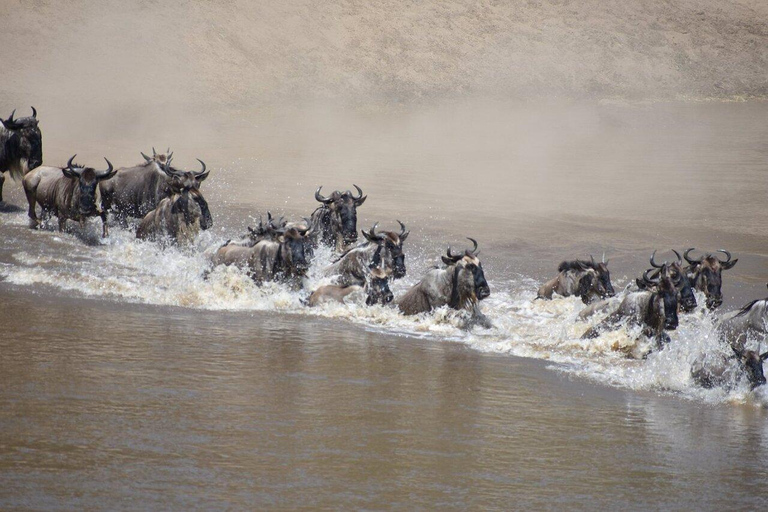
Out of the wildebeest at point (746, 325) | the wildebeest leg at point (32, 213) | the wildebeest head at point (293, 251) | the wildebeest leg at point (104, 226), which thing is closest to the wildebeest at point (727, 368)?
the wildebeest at point (746, 325)

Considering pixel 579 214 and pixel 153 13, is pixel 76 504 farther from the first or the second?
pixel 153 13

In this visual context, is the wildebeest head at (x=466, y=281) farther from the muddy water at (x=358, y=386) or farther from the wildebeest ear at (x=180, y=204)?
the wildebeest ear at (x=180, y=204)

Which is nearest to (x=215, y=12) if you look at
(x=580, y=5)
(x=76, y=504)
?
(x=580, y=5)

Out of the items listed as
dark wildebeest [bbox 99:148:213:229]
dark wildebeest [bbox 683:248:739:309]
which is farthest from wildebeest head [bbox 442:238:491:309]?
dark wildebeest [bbox 99:148:213:229]

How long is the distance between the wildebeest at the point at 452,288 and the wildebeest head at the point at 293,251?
1.34 metres

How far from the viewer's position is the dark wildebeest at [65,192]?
637 inches

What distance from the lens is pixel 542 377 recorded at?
9703 mm

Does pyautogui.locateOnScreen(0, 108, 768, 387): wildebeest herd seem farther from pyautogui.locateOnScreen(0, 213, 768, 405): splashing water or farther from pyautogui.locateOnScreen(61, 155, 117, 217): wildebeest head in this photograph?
pyautogui.locateOnScreen(0, 213, 768, 405): splashing water

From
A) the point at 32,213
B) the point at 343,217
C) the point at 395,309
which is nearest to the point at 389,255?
the point at 395,309

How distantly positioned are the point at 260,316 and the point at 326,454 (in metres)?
4.96

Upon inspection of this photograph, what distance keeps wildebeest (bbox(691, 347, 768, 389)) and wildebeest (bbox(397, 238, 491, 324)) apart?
2.69 metres

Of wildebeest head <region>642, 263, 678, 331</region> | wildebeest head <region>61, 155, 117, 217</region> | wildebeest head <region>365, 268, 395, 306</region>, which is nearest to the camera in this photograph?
wildebeest head <region>642, 263, 678, 331</region>

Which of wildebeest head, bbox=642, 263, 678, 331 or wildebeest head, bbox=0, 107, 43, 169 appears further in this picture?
wildebeest head, bbox=0, 107, 43, 169

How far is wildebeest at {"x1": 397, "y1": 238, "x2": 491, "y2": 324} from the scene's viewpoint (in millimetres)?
11742
